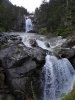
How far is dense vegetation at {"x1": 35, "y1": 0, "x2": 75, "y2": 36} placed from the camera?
3538 cm

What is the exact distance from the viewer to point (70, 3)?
128 feet

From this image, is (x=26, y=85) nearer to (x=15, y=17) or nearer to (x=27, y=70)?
(x=27, y=70)

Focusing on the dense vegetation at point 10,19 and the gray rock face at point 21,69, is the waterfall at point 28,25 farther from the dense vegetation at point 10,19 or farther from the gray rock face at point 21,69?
the gray rock face at point 21,69

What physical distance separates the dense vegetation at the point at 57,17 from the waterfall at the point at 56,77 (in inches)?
461

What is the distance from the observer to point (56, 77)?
64.6 feet

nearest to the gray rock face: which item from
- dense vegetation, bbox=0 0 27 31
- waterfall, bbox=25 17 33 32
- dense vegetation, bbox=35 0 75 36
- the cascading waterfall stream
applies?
the cascading waterfall stream

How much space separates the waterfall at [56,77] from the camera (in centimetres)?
1923

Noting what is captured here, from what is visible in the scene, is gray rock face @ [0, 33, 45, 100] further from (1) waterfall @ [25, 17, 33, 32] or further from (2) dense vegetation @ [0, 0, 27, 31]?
(1) waterfall @ [25, 17, 33, 32]

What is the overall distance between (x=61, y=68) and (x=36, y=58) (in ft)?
7.32

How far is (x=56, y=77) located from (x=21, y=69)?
2719 mm

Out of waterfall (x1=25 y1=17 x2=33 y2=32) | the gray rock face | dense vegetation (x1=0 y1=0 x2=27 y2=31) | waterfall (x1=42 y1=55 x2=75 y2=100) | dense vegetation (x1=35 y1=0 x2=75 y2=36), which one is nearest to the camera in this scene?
the gray rock face

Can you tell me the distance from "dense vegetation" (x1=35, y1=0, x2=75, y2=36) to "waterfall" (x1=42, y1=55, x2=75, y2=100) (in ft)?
38.4

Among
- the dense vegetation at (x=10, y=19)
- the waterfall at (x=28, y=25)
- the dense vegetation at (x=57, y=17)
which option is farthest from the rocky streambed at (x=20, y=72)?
the waterfall at (x=28, y=25)

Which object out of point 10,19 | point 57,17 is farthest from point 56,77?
point 10,19
